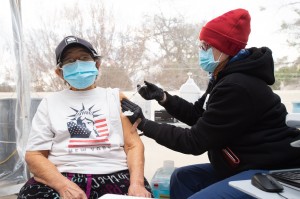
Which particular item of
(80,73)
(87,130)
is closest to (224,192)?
(87,130)

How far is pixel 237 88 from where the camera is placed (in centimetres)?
118

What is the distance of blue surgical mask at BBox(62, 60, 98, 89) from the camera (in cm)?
156

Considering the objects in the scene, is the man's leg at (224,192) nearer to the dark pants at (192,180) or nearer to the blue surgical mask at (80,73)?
the dark pants at (192,180)

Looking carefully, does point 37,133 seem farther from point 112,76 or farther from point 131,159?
point 112,76

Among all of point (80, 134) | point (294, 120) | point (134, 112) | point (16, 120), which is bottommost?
point (16, 120)

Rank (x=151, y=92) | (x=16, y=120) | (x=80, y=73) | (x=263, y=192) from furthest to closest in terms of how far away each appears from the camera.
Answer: (x=16, y=120) < (x=151, y=92) < (x=80, y=73) < (x=263, y=192)

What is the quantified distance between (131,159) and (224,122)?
561mm

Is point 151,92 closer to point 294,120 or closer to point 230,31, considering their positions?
point 230,31

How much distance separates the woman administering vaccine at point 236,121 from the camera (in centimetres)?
119

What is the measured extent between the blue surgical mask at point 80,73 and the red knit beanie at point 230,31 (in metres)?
0.67

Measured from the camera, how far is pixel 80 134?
4.93 feet

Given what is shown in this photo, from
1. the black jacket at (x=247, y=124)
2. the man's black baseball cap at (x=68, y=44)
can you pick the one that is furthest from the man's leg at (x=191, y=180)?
the man's black baseball cap at (x=68, y=44)

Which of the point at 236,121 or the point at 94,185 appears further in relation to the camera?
the point at 94,185

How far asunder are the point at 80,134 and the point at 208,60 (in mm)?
761
